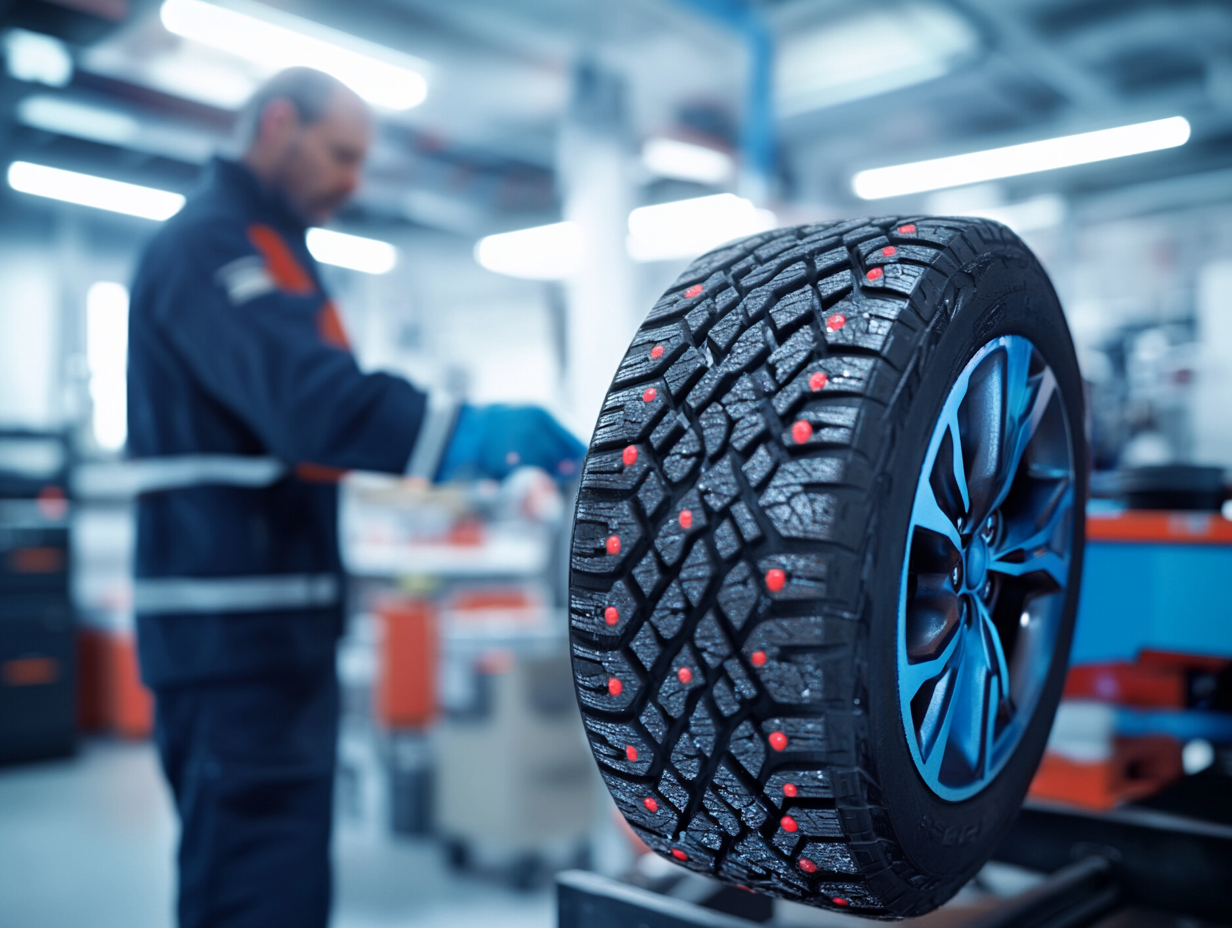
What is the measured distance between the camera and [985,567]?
0.74 metres

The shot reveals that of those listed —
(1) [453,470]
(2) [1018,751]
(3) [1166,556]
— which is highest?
(1) [453,470]

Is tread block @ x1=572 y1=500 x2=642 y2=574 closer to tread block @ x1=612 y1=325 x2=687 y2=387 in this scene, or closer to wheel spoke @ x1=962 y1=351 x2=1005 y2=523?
tread block @ x1=612 y1=325 x2=687 y2=387

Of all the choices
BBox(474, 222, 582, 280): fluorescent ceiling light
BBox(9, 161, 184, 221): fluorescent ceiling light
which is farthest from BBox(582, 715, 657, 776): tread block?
BBox(474, 222, 582, 280): fluorescent ceiling light

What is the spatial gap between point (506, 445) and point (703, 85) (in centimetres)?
526

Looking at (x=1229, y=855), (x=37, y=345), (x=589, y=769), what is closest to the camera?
(x=1229, y=855)

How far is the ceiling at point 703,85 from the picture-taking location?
4.96m

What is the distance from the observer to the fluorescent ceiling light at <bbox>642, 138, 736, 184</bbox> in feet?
21.4

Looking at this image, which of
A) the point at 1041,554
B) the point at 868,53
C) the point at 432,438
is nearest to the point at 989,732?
the point at 1041,554

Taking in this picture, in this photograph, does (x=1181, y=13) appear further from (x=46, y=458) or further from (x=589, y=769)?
(x=46, y=458)

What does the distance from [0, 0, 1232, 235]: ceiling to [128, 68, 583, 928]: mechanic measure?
3.33 metres

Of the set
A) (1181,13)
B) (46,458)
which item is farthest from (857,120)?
(46,458)

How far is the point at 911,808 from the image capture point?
0.60 meters

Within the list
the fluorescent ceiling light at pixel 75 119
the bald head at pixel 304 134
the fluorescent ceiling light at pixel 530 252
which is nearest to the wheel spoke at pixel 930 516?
the bald head at pixel 304 134

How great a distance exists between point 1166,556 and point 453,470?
2.86 ft
